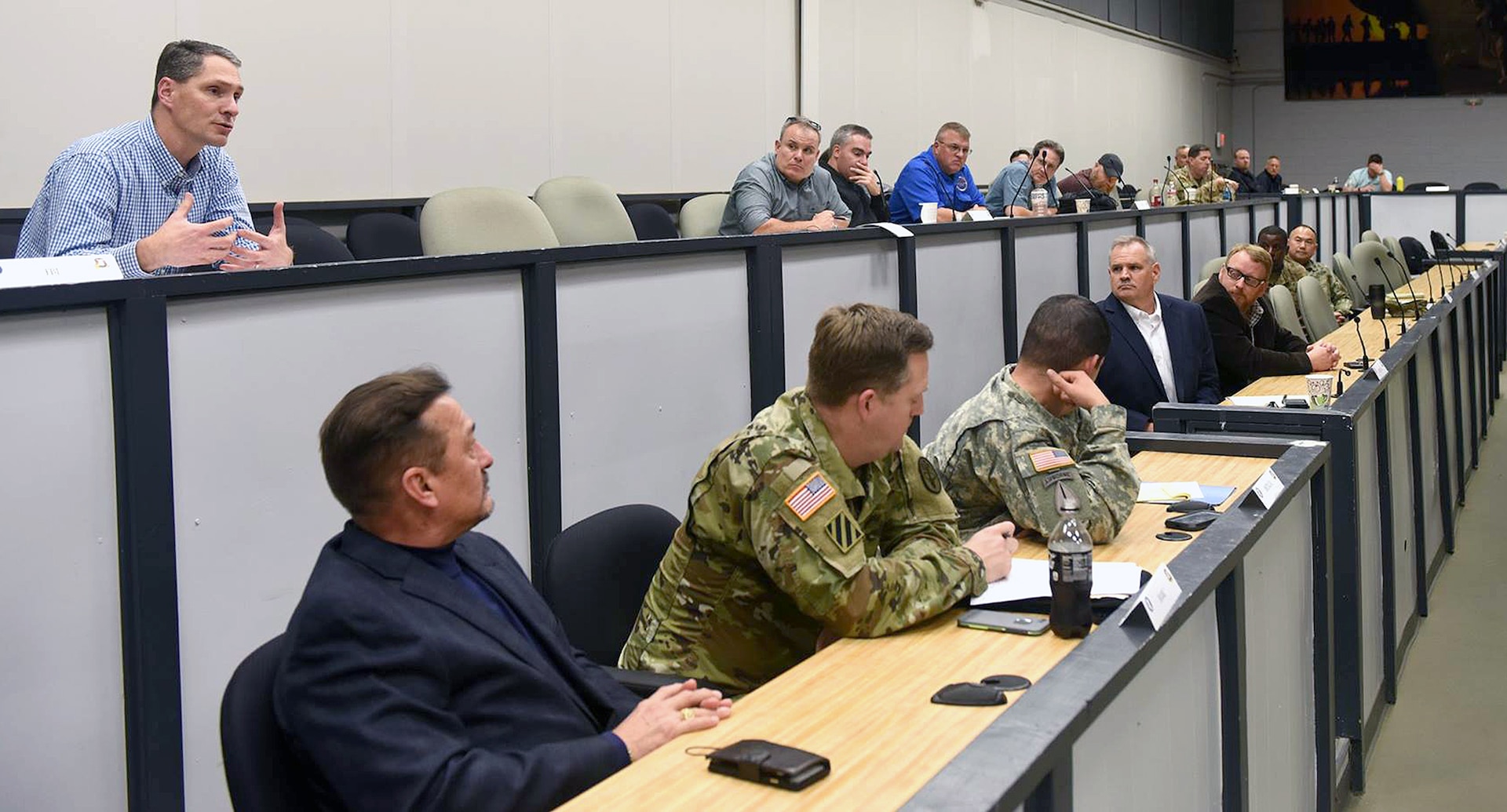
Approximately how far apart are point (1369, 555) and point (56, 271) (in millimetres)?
2773

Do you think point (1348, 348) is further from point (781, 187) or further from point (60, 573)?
point (60, 573)

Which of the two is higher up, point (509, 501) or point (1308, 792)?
point (509, 501)

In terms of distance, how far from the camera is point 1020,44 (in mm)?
12297

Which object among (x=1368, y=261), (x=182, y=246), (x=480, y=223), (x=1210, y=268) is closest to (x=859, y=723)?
(x=182, y=246)

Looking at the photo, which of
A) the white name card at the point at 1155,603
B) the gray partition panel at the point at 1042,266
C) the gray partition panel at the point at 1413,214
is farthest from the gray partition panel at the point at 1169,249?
the gray partition panel at the point at 1413,214

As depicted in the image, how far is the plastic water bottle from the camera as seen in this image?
1.93 m

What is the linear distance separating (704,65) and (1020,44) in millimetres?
5385

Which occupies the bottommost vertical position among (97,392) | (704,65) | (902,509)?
(902,509)

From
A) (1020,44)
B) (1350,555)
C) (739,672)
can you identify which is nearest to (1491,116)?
(1020,44)

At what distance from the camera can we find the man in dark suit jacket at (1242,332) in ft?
16.8

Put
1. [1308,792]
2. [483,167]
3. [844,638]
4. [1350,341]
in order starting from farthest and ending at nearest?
[483,167], [1350,341], [1308,792], [844,638]

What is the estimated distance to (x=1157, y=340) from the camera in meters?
4.68

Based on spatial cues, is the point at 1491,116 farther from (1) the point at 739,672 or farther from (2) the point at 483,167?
(1) the point at 739,672

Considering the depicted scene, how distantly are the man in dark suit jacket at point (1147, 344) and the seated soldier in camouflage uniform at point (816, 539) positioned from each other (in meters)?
2.30
